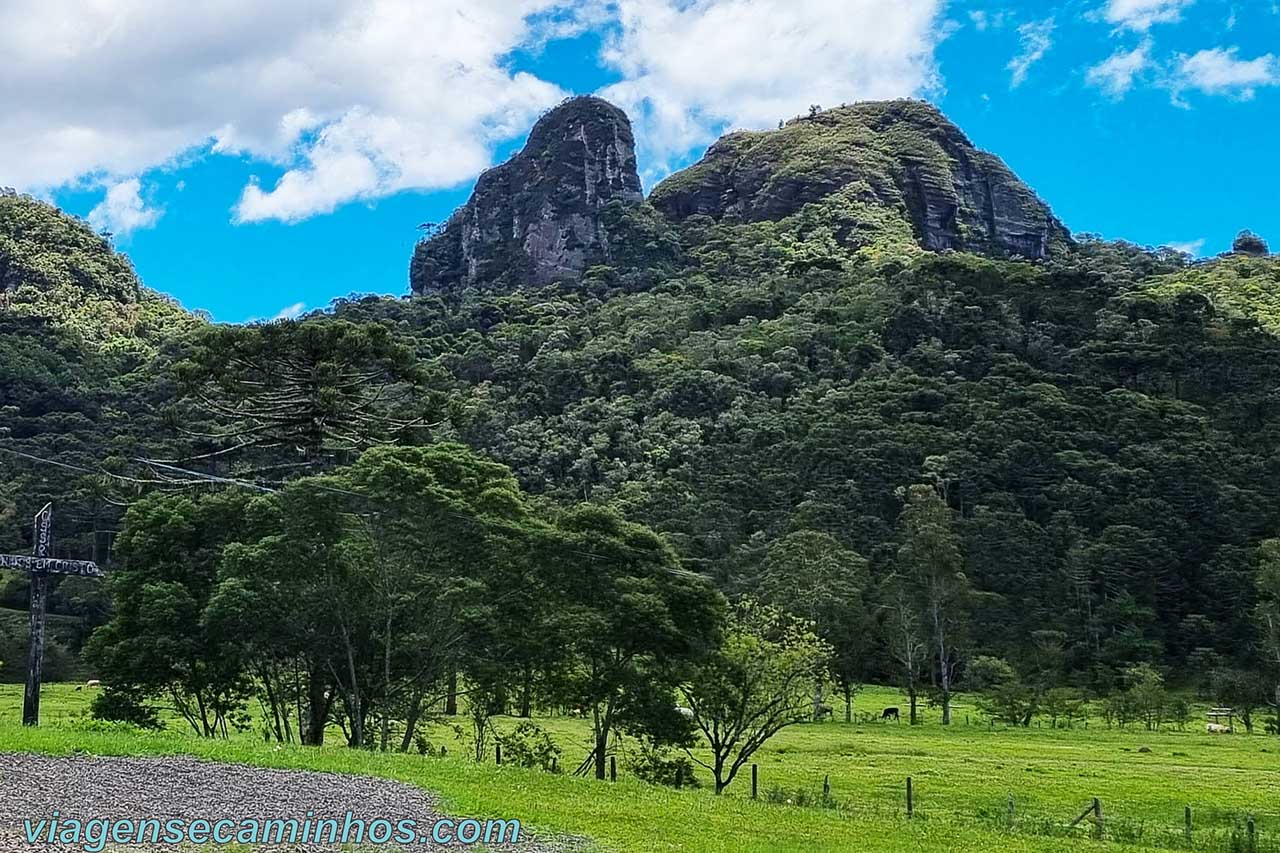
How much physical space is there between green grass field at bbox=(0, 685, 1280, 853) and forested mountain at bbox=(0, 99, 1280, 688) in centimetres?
1270

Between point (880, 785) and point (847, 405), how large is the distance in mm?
52931

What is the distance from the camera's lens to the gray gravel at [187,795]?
11.3m

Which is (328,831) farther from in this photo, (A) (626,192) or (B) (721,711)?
(A) (626,192)

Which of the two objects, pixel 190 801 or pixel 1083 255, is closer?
pixel 190 801

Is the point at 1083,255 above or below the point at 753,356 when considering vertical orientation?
above

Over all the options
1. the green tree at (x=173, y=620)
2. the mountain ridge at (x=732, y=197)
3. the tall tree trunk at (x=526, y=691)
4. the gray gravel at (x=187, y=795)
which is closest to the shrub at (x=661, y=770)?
the tall tree trunk at (x=526, y=691)

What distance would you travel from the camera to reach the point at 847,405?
7988cm

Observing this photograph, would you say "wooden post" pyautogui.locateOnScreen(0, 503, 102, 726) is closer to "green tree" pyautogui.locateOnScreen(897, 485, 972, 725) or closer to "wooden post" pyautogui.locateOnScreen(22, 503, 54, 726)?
"wooden post" pyautogui.locateOnScreen(22, 503, 54, 726)

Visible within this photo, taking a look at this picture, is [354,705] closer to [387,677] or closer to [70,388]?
[387,677]

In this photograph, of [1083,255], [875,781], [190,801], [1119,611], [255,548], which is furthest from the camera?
[1083,255]

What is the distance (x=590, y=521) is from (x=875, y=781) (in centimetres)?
1089

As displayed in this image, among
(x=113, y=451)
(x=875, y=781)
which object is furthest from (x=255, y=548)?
(x=113, y=451)

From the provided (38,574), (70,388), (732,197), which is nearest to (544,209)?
(732,197)

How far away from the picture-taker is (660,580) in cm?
2586
